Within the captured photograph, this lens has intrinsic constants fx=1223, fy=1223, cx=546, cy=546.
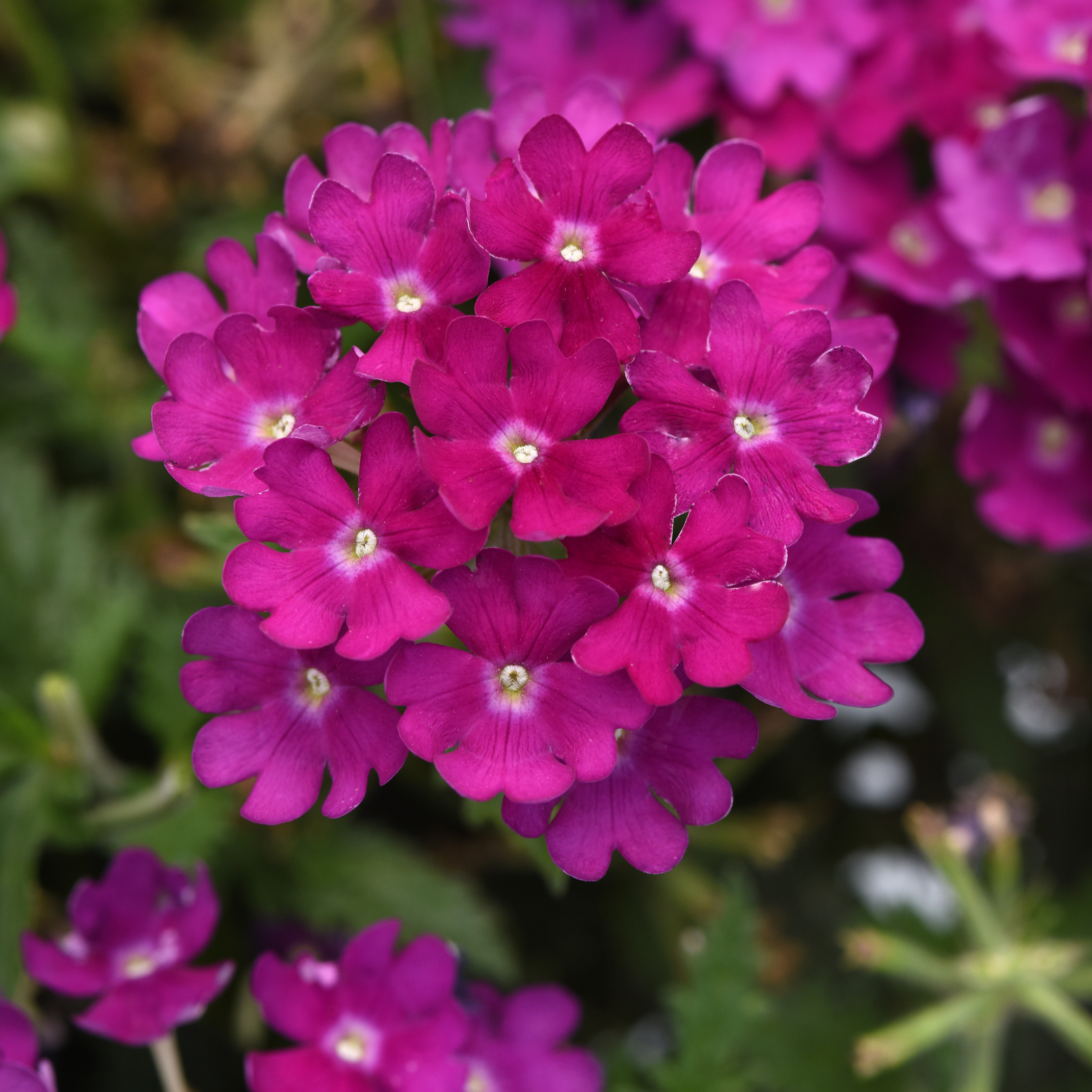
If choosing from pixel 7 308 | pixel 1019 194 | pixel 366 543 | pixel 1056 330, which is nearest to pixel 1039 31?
pixel 1019 194

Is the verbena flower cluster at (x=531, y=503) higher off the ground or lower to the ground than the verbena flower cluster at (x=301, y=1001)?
higher

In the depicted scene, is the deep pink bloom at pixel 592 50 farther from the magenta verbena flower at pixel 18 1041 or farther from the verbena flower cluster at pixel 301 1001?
the magenta verbena flower at pixel 18 1041

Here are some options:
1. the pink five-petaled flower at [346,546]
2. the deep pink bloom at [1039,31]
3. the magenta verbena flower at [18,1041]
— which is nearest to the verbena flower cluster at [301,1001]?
the magenta verbena flower at [18,1041]

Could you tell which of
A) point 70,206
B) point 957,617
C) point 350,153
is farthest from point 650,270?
point 70,206

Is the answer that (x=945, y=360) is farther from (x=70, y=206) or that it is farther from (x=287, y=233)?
(x=70, y=206)

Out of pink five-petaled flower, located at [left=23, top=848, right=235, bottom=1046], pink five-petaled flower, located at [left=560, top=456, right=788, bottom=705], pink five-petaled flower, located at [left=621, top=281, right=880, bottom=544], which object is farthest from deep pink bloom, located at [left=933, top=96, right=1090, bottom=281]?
pink five-petaled flower, located at [left=23, top=848, right=235, bottom=1046]
